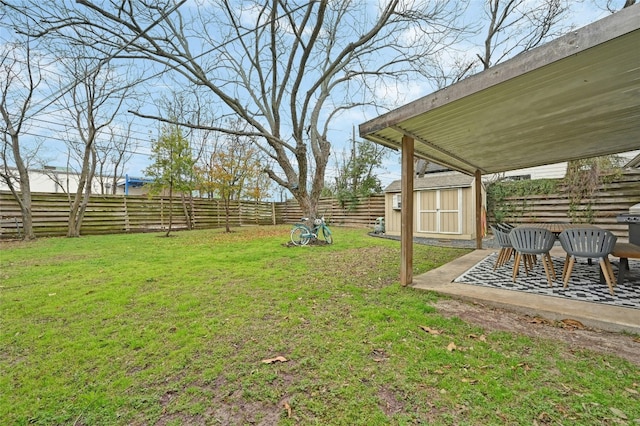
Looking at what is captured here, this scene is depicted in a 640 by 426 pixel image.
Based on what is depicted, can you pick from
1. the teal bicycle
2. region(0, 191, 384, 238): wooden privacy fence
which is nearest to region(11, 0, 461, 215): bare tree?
the teal bicycle

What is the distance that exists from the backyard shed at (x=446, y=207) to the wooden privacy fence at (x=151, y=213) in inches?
136

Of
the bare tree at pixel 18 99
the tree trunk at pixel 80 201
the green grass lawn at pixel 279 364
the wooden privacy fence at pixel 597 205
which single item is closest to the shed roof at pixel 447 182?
the wooden privacy fence at pixel 597 205

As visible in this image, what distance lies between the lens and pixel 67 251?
7.07 meters

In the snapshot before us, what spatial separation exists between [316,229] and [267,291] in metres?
4.70

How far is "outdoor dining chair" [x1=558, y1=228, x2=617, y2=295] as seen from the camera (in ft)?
11.2

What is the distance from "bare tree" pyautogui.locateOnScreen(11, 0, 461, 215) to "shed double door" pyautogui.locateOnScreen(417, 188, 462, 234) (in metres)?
3.84

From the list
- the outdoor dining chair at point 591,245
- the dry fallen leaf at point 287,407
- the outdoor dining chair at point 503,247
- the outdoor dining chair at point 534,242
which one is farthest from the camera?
the outdoor dining chair at point 503,247

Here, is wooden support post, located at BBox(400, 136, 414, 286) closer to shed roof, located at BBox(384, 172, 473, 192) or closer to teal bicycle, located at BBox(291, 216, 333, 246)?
teal bicycle, located at BBox(291, 216, 333, 246)

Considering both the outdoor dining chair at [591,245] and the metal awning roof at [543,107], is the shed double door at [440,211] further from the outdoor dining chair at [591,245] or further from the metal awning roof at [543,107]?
the outdoor dining chair at [591,245]

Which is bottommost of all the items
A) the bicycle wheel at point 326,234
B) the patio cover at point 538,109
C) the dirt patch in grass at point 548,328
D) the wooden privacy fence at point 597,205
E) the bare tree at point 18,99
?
the dirt patch in grass at point 548,328

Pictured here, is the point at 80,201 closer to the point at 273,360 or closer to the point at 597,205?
the point at 273,360

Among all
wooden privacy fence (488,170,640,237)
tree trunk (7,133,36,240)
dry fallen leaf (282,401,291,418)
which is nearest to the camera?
dry fallen leaf (282,401,291,418)

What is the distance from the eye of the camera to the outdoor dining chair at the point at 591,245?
11.2 ft

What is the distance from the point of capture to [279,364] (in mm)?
2072
